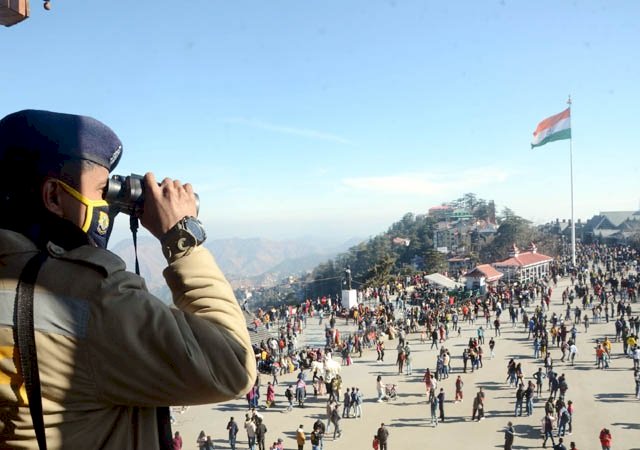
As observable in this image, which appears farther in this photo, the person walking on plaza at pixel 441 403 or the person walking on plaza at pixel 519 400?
the person walking on plaza at pixel 519 400

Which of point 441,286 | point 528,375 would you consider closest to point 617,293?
point 441,286

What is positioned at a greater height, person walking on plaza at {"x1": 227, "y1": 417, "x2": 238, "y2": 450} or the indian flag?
the indian flag

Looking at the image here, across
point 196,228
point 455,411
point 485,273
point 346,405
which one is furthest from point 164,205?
point 485,273

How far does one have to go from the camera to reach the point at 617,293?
109ft

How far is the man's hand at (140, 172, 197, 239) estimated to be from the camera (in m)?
1.57

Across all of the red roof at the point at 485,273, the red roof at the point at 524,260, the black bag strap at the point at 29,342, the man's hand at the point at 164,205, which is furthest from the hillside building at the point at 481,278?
the black bag strap at the point at 29,342

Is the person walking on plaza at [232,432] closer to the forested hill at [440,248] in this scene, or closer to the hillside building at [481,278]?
the hillside building at [481,278]

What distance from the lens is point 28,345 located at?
1241 millimetres

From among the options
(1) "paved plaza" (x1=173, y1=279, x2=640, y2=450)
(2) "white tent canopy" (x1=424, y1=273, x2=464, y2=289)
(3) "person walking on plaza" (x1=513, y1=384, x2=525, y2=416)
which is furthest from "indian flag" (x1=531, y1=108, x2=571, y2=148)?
(3) "person walking on plaza" (x1=513, y1=384, x2=525, y2=416)

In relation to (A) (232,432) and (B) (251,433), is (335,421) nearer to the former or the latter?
(B) (251,433)

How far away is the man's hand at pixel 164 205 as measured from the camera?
5.16ft

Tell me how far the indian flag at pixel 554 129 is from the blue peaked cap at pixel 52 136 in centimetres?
4802

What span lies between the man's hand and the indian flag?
47.9m

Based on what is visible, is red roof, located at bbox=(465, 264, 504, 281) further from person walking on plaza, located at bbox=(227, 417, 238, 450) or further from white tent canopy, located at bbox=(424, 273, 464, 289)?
person walking on plaza, located at bbox=(227, 417, 238, 450)
